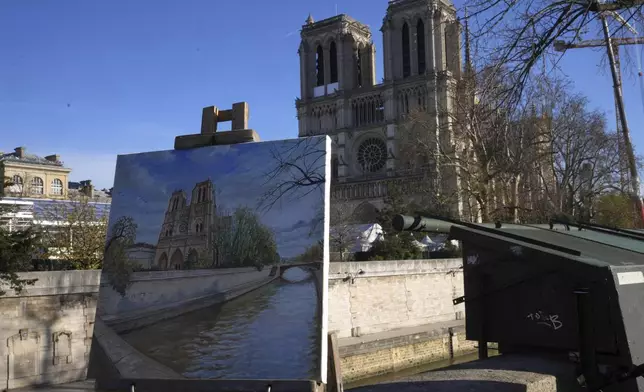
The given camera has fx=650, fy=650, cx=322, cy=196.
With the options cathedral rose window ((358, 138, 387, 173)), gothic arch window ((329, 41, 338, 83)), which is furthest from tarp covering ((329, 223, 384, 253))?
gothic arch window ((329, 41, 338, 83))

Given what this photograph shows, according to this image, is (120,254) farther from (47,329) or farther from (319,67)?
(319,67)

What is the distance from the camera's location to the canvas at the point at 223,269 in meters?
4.05

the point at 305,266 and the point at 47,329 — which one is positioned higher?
the point at 305,266

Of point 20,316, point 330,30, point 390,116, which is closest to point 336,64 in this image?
point 330,30

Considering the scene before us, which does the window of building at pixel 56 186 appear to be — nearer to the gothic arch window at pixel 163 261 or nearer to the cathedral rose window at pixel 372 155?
the cathedral rose window at pixel 372 155

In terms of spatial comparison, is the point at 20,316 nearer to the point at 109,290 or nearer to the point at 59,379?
the point at 59,379

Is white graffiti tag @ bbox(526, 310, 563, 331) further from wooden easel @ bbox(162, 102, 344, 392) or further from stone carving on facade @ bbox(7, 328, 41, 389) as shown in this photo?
stone carving on facade @ bbox(7, 328, 41, 389)

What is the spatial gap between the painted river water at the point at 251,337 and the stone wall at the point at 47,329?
1281cm

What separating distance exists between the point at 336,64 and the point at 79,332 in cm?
5639

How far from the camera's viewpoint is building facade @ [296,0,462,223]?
61938mm

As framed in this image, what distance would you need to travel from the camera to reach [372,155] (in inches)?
2608

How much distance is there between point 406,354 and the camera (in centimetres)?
2152

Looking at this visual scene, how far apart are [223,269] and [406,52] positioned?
A: 6396cm

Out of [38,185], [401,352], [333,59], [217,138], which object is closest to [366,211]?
[333,59]
